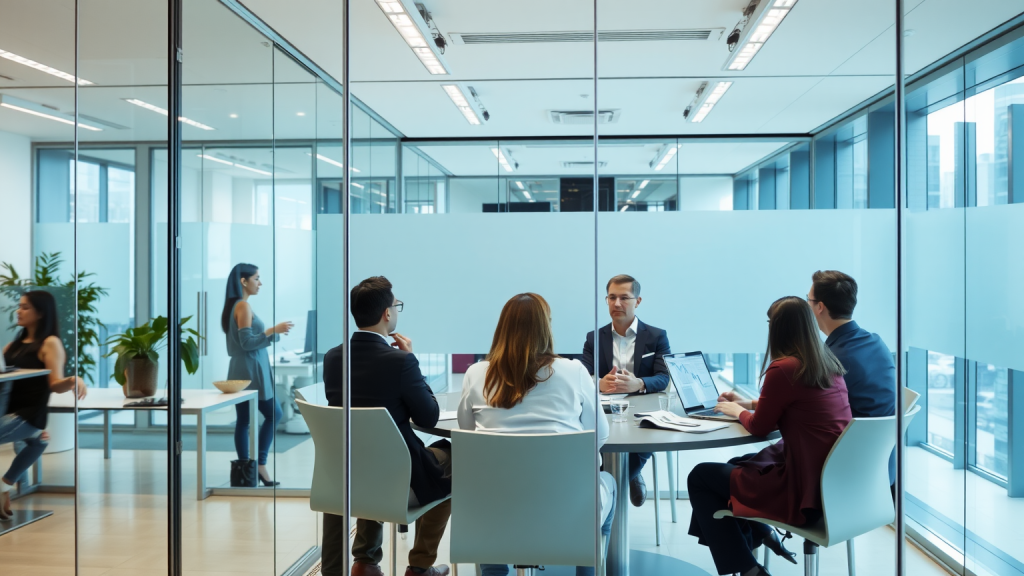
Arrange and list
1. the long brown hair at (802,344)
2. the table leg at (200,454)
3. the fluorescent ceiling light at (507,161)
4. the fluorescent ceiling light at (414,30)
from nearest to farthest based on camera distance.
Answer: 1. the long brown hair at (802,344)
2. the fluorescent ceiling light at (414,30)
3. the table leg at (200,454)
4. the fluorescent ceiling light at (507,161)

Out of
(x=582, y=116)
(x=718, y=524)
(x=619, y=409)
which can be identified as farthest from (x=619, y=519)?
(x=582, y=116)

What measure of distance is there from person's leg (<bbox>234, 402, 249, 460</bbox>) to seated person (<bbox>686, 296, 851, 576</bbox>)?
197 centimetres

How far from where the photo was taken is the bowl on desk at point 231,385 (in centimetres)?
273

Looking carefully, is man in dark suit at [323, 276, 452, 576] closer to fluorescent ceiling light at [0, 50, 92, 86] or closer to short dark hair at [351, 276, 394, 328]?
short dark hair at [351, 276, 394, 328]

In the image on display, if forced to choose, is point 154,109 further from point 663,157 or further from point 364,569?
point 663,157

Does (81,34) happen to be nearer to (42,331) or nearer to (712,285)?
(42,331)

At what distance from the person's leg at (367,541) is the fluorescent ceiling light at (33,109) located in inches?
72.0

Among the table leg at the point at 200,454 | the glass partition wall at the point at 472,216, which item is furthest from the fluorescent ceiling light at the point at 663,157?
the table leg at the point at 200,454

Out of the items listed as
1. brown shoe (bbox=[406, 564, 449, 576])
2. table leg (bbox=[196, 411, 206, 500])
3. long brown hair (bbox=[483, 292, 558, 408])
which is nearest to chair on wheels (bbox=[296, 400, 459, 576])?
long brown hair (bbox=[483, 292, 558, 408])

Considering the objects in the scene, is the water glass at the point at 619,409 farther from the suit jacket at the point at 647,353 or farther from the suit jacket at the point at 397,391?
the suit jacket at the point at 397,391

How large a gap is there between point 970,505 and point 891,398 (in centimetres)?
84

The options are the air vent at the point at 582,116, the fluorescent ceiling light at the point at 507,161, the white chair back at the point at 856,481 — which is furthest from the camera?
the air vent at the point at 582,116

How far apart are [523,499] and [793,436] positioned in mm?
971

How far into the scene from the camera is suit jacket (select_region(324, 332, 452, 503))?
7.31 feet
